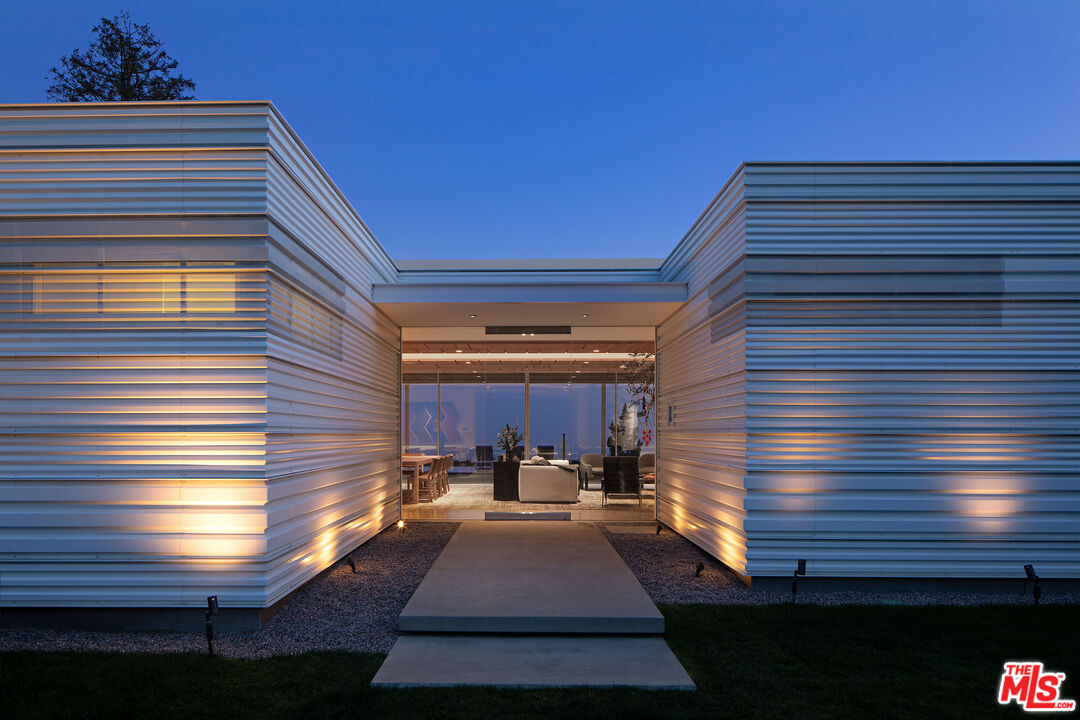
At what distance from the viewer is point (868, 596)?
5.83 metres

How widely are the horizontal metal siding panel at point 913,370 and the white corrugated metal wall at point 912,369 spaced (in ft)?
0.04

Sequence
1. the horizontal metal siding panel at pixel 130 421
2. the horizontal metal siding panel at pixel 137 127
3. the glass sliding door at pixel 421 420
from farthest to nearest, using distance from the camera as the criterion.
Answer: the glass sliding door at pixel 421 420
the horizontal metal siding panel at pixel 137 127
the horizontal metal siding panel at pixel 130 421

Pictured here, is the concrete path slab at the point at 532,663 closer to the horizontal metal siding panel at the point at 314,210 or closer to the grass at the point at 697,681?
the grass at the point at 697,681

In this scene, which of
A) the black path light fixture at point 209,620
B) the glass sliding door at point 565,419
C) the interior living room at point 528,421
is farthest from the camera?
the glass sliding door at point 565,419

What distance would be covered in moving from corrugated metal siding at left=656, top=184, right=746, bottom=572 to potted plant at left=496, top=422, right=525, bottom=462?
4083 millimetres

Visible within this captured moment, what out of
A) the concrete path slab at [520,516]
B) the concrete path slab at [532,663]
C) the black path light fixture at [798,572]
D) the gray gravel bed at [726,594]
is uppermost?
the black path light fixture at [798,572]

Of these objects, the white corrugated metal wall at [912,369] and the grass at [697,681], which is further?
the white corrugated metal wall at [912,369]

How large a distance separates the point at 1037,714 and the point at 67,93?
18.8 m

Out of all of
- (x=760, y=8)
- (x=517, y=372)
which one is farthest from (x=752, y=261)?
(x=760, y=8)

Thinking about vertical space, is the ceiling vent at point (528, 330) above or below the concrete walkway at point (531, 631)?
above

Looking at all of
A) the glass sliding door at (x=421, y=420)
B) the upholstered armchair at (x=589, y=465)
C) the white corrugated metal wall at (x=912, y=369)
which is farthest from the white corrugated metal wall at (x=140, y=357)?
the upholstered armchair at (x=589, y=465)

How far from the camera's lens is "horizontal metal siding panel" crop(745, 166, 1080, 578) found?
19.5 feet

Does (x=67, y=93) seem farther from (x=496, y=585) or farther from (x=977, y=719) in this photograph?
(x=977, y=719)

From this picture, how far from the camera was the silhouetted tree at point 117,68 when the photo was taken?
46.6 ft
